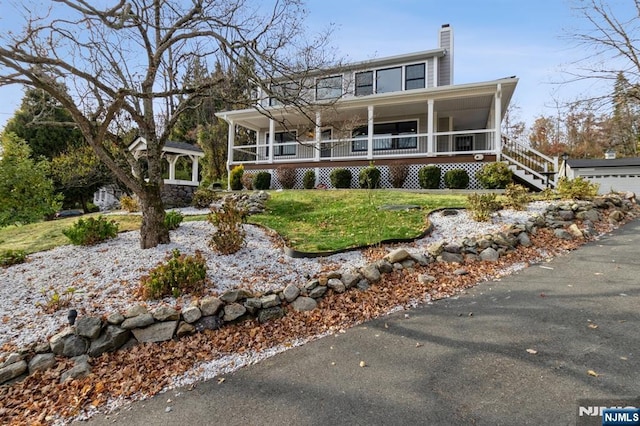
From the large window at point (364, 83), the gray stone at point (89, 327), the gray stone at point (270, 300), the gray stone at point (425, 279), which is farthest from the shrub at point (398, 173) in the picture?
the gray stone at point (89, 327)

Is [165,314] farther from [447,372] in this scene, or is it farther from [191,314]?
[447,372]

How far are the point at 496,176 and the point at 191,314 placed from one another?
11291 mm

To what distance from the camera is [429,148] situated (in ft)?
46.2

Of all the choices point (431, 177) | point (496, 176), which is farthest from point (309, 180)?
point (496, 176)

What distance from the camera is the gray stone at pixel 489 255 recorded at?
598 cm

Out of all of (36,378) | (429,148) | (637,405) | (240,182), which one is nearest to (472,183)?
(429,148)

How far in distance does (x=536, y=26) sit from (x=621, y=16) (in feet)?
10.7

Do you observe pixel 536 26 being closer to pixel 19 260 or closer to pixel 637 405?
pixel 637 405

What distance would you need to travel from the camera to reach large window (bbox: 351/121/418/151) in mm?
16578

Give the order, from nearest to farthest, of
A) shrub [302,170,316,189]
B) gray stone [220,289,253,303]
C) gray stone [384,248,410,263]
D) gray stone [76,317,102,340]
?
gray stone [76,317,102,340] < gray stone [220,289,253,303] < gray stone [384,248,410,263] < shrub [302,170,316,189]

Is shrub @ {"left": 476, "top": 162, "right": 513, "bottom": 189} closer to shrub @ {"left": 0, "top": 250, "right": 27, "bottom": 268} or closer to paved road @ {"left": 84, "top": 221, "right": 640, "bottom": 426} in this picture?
paved road @ {"left": 84, "top": 221, "right": 640, "bottom": 426}

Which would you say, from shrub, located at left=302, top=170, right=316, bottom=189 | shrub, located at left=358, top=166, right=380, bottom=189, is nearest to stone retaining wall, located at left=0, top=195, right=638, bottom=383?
shrub, located at left=358, top=166, right=380, bottom=189

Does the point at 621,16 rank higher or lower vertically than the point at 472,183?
higher

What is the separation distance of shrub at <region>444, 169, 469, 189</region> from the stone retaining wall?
22.2 feet
